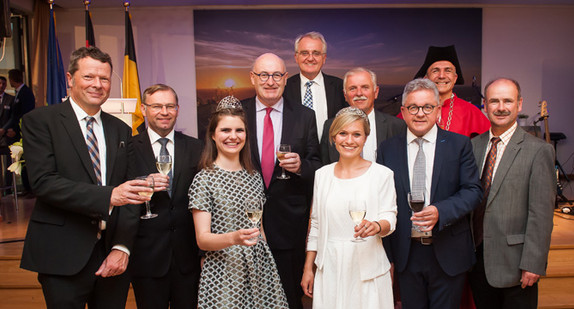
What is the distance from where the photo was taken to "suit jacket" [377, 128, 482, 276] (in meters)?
2.50

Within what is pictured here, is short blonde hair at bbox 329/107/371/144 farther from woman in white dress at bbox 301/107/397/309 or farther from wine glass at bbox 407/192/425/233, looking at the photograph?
wine glass at bbox 407/192/425/233

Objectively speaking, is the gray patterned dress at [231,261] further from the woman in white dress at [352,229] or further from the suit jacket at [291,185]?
the suit jacket at [291,185]

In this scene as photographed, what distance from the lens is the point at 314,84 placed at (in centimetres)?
385

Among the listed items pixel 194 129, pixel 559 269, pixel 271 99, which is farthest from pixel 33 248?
pixel 194 129

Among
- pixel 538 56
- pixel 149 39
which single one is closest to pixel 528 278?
pixel 149 39

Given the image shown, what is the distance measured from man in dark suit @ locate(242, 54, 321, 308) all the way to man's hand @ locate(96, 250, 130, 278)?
3.00 ft

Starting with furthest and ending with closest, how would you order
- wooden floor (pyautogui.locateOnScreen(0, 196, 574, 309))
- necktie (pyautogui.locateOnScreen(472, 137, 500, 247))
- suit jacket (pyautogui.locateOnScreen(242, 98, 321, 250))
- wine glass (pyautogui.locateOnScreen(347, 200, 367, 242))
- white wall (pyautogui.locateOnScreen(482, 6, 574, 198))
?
white wall (pyautogui.locateOnScreen(482, 6, 574, 198))
wooden floor (pyautogui.locateOnScreen(0, 196, 574, 309))
suit jacket (pyautogui.locateOnScreen(242, 98, 321, 250))
necktie (pyautogui.locateOnScreen(472, 137, 500, 247))
wine glass (pyautogui.locateOnScreen(347, 200, 367, 242))

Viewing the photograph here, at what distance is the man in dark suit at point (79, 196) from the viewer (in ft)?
6.98

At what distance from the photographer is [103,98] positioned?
2301mm

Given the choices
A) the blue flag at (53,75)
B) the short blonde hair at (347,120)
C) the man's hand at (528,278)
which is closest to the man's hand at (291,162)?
the short blonde hair at (347,120)

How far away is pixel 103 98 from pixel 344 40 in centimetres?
747

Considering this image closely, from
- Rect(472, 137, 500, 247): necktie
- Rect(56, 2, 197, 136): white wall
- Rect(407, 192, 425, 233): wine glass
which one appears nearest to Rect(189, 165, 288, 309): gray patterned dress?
Rect(407, 192, 425, 233): wine glass

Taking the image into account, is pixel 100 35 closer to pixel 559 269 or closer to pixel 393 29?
pixel 393 29

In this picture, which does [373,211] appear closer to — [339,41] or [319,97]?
[319,97]
